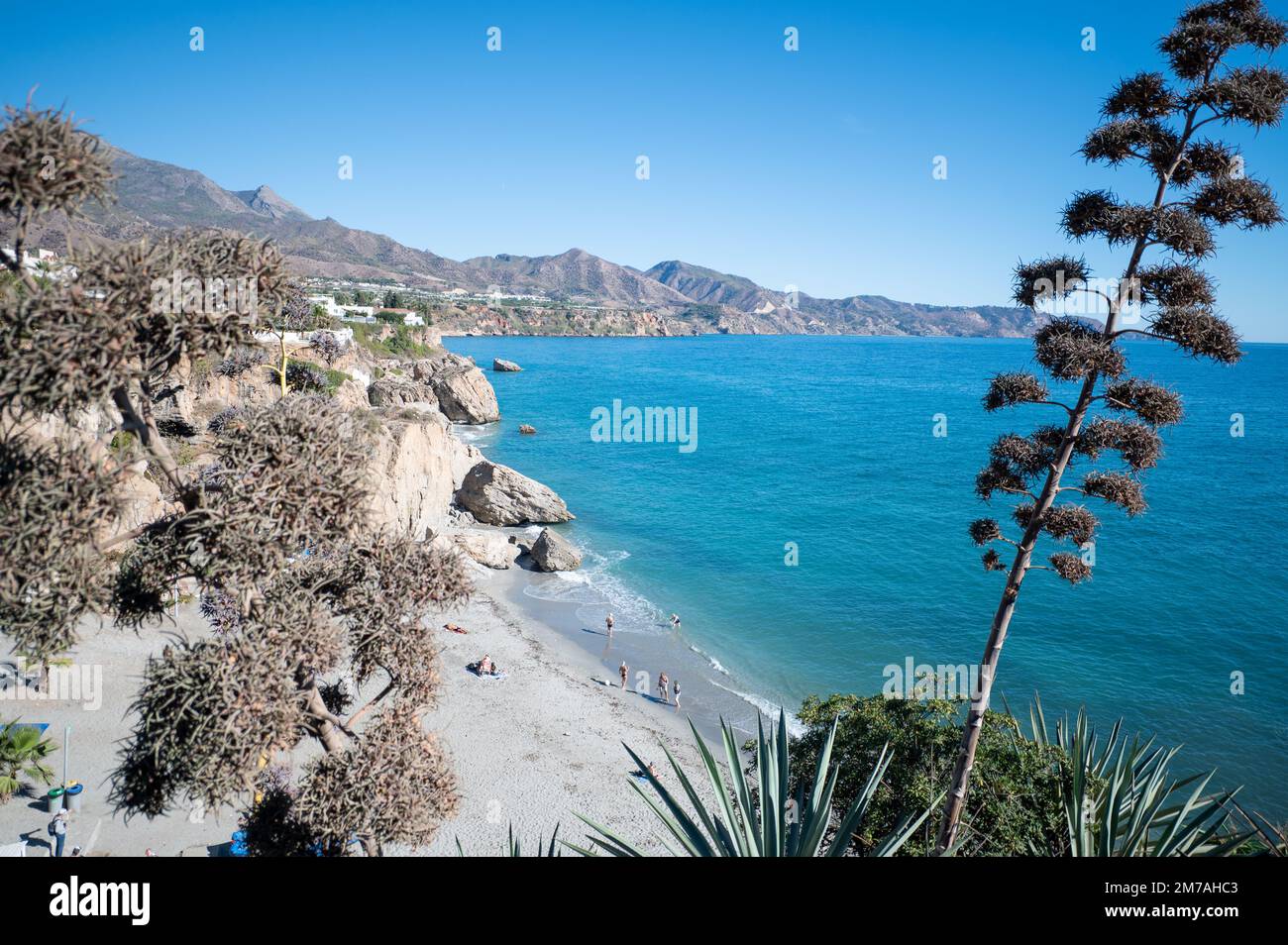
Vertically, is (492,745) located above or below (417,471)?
below

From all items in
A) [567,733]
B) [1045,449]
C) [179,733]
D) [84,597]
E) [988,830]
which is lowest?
[567,733]

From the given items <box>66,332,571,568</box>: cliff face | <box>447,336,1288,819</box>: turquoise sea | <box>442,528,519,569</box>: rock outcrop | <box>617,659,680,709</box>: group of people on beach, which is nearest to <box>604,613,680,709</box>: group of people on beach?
<box>617,659,680,709</box>: group of people on beach

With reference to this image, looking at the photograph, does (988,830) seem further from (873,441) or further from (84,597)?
(873,441)

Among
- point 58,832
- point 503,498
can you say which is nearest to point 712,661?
point 503,498

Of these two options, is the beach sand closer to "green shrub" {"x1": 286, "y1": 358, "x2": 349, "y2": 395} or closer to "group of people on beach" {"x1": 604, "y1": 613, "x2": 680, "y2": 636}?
"group of people on beach" {"x1": 604, "y1": 613, "x2": 680, "y2": 636}

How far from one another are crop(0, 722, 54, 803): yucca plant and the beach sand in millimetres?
348

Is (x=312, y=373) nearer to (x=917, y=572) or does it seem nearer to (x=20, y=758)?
(x=20, y=758)

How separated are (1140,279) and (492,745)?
17600 millimetres

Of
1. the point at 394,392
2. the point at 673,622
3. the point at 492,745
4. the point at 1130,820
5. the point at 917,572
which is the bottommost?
the point at 492,745

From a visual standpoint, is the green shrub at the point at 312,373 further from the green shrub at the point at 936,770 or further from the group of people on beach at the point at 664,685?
the green shrub at the point at 936,770

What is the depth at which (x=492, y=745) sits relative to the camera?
62.3ft
